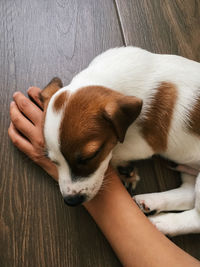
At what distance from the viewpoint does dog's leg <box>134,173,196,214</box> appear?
1.68 m

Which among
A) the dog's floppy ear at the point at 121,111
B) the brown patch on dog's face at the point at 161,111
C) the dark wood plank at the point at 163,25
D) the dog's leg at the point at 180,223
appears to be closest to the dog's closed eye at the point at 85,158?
the dog's floppy ear at the point at 121,111

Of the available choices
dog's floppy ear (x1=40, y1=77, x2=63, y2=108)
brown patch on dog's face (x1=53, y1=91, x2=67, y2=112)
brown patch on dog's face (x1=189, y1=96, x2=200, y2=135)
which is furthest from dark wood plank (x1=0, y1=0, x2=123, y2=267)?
brown patch on dog's face (x1=189, y1=96, x2=200, y2=135)

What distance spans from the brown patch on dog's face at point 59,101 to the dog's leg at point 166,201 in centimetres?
83

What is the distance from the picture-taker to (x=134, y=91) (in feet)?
4.70

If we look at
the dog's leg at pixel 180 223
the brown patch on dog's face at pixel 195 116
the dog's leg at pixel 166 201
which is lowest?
the dog's leg at pixel 180 223

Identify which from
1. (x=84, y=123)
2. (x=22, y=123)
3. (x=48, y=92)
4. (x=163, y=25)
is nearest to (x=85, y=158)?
(x=84, y=123)

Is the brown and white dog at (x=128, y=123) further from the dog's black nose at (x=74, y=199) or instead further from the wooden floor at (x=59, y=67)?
the wooden floor at (x=59, y=67)

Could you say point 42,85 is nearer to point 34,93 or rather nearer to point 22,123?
point 34,93

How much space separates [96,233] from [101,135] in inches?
28.0

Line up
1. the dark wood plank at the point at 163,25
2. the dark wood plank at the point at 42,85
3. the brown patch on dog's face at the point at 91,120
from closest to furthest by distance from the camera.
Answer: the brown patch on dog's face at the point at 91,120 < the dark wood plank at the point at 42,85 < the dark wood plank at the point at 163,25

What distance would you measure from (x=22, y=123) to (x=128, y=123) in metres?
0.80

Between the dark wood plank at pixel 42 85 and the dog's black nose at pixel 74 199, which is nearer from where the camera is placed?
the dog's black nose at pixel 74 199

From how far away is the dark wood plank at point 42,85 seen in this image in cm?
159

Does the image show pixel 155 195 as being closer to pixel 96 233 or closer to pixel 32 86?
pixel 96 233
